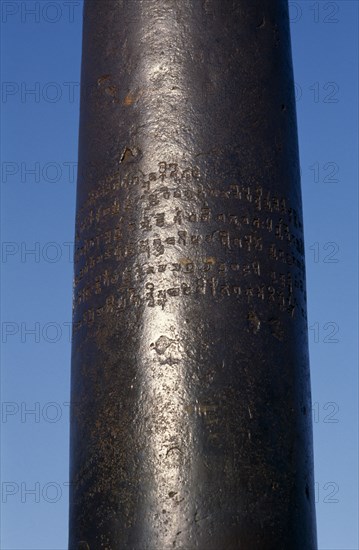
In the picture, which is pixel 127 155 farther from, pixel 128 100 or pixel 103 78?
pixel 103 78

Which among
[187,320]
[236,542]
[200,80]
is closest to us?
[236,542]

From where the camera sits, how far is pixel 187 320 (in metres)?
Result: 7.01

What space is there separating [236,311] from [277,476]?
1.07 meters

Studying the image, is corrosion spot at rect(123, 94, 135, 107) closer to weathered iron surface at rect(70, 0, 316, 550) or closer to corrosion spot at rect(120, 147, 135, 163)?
Result: weathered iron surface at rect(70, 0, 316, 550)

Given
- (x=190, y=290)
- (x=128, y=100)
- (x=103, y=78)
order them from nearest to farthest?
(x=190, y=290)
(x=128, y=100)
(x=103, y=78)

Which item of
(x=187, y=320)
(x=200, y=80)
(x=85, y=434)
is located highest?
(x=200, y=80)

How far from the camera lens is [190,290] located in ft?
23.2

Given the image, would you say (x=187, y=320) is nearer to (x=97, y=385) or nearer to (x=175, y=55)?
(x=97, y=385)

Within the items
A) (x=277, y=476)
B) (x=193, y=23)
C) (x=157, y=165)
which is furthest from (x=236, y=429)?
(x=193, y=23)

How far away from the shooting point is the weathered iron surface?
6.73 metres

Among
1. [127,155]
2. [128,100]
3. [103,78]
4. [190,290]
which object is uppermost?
[103,78]

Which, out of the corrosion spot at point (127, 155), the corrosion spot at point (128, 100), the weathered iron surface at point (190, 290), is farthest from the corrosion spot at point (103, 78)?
the corrosion spot at point (127, 155)

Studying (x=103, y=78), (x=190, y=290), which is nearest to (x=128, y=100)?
(x=103, y=78)

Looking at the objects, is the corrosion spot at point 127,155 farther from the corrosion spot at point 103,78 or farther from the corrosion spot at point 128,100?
the corrosion spot at point 103,78
